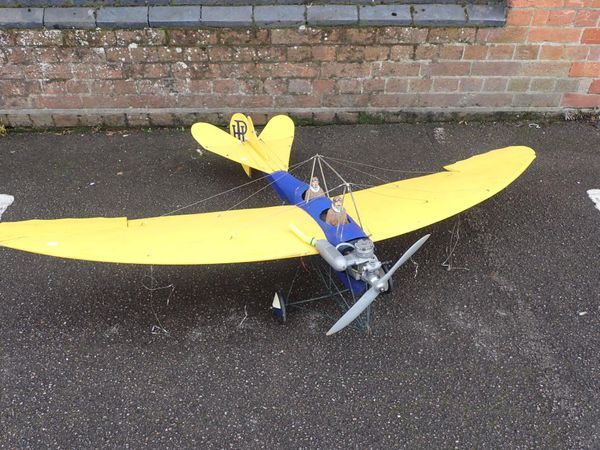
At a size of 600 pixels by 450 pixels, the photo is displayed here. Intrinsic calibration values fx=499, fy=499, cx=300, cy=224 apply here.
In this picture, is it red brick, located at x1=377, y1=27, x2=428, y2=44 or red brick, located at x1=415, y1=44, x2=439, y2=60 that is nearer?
red brick, located at x1=377, y1=27, x2=428, y2=44

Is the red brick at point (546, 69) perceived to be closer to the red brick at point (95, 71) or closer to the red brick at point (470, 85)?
the red brick at point (470, 85)

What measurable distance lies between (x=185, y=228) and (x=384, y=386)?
2.11 m

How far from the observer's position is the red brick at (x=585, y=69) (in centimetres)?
711

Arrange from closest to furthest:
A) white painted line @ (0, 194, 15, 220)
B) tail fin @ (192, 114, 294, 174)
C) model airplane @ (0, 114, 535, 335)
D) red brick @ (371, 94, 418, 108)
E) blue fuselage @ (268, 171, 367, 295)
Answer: model airplane @ (0, 114, 535, 335)
blue fuselage @ (268, 171, 367, 295)
tail fin @ (192, 114, 294, 174)
white painted line @ (0, 194, 15, 220)
red brick @ (371, 94, 418, 108)

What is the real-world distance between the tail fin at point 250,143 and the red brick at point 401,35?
72.3 inches

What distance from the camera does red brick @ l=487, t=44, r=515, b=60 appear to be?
6.91m

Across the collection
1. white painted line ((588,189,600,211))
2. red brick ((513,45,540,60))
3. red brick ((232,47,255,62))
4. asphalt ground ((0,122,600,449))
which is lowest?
asphalt ground ((0,122,600,449))

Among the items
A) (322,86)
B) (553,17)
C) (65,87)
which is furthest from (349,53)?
(65,87)

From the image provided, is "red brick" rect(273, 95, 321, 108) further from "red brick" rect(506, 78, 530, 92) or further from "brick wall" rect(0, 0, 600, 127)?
"red brick" rect(506, 78, 530, 92)

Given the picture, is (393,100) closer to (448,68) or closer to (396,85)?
(396,85)

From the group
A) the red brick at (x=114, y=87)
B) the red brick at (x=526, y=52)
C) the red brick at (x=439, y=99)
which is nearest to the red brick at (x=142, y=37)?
the red brick at (x=114, y=87)

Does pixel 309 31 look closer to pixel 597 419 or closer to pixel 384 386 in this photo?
pixel 384 386

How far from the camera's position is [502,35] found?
6.81m

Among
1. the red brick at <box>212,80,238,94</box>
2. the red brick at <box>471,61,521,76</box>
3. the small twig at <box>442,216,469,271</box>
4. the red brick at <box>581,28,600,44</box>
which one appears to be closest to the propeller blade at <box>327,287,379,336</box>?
the small twig at <box>442,216,469,271</box>
